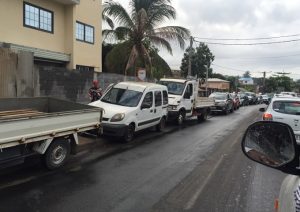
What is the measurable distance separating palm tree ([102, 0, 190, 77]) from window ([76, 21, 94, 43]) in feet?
4.89

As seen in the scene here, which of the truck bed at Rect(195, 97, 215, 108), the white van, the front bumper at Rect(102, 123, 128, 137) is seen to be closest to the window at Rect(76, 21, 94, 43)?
the truck bed at Rect(195, 97, 215, 108)

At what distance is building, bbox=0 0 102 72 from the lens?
695 inches

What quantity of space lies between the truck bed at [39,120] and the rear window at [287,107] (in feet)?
17.3

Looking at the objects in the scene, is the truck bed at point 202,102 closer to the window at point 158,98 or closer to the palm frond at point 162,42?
the palm frond at point 162,42

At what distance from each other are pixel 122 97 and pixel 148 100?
39.1 inches

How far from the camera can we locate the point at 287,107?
1141 cm

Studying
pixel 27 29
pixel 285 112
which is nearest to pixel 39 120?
pixel 285 112

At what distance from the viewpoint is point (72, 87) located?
15.6m

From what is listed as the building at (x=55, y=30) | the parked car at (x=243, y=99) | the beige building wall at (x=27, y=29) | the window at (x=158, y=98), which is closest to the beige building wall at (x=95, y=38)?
the building at (x=55, y=30)

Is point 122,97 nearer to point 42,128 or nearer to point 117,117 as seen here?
point 117,117

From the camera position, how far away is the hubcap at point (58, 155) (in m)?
8.20

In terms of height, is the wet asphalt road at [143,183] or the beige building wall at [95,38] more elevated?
the beige building wall at [95,38]

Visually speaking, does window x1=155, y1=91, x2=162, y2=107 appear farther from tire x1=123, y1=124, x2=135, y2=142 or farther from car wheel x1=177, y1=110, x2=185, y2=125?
car wheel x1=177, y1=110, x2=185, y2=125

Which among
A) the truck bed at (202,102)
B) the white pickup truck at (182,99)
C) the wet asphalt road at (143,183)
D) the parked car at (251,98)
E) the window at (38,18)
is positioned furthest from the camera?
the parked car at (251,98)
